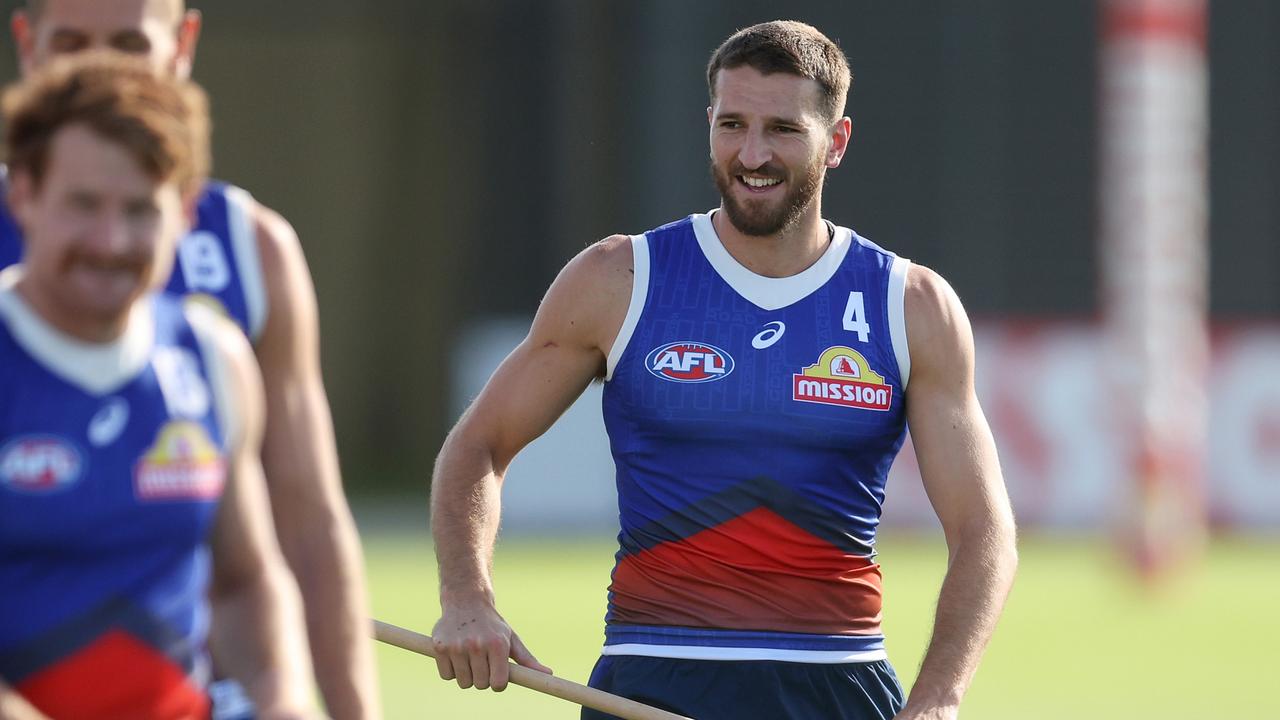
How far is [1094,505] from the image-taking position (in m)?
19.6

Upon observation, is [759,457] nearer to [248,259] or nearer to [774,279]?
[774,279]

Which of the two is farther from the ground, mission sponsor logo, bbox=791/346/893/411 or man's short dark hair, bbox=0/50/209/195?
man's short dark hair, bbox=0/50/209/195

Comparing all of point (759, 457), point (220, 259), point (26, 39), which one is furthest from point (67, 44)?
point (759, 457)

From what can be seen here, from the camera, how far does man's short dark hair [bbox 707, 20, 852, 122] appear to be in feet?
17.5

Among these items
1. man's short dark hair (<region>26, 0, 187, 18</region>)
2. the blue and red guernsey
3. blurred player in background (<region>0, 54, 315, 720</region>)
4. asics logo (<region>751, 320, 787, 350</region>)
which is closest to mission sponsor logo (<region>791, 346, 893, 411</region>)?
the blue and red guernsey

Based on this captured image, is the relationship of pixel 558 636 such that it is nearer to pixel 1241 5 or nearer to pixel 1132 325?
pixel 1132 325

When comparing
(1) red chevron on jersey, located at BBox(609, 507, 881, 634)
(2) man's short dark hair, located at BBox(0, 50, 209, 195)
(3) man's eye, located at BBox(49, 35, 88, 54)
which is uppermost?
(3) man's eye, located at BBox(49, 35, 88, 54)

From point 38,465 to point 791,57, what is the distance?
2557 mm

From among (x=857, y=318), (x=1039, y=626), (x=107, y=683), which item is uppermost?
(x=857, y=318)

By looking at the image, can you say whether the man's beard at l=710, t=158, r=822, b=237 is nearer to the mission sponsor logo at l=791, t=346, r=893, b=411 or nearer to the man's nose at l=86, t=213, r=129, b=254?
the mission sponsor logo at l=791, t=346, r=893, b=411

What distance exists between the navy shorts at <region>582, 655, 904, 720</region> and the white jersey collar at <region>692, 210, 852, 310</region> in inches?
33.5

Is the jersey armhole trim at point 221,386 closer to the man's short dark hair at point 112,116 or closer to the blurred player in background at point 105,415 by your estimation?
the blurred player in background at point 105,415

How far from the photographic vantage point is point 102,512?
129 inches

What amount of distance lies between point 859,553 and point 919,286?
64cm
